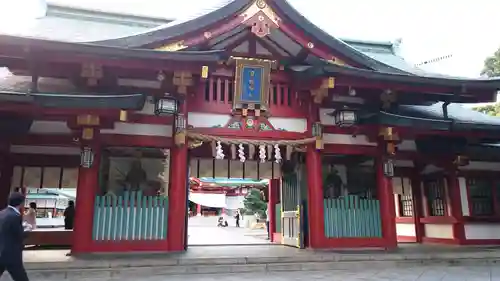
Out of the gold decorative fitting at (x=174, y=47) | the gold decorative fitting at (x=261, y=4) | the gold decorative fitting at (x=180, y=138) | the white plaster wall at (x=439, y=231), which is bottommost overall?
the white plaster wall at (x=439, y=231)

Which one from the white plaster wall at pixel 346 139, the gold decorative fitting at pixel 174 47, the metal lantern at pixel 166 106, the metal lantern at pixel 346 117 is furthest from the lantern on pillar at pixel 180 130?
the metal lantern at pixel 346 117

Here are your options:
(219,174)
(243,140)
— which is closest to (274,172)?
(219,174)

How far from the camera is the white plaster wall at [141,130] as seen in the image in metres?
10.1

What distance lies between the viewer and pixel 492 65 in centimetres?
2583

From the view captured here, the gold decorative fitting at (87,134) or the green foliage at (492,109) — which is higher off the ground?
the green foliage at (492,109)

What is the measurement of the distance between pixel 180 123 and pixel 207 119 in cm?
87

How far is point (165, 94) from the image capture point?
10117mm

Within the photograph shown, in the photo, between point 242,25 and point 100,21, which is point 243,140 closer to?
point 242,25

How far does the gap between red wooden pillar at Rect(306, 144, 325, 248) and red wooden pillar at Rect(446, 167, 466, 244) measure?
5202mm

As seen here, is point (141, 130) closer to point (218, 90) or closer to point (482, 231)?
point (218, 90)

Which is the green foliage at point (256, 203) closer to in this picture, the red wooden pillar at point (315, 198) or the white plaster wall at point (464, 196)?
the white plaster wall at point (464, 196)

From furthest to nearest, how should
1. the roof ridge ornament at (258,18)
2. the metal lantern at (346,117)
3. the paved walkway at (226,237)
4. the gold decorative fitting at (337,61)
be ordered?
the paved walkway at (226,237), the gold decorative fitting at (337,61), the metal lantern at (346,117), the roof ridge ornament at (258,18)

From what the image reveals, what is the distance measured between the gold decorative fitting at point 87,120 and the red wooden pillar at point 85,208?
659 millimetres

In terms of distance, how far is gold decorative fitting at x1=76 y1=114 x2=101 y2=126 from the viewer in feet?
30.2
